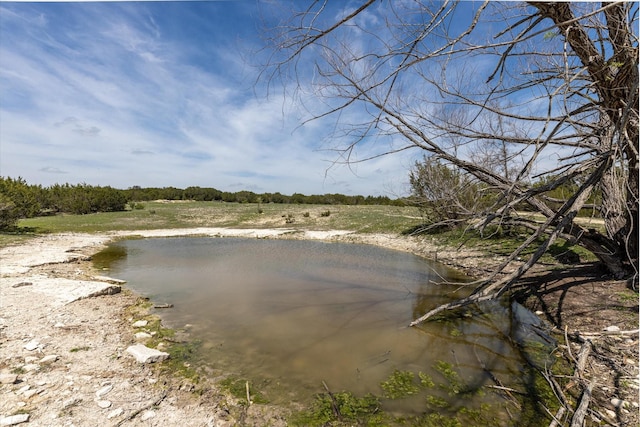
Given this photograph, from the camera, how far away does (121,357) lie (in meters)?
4.30

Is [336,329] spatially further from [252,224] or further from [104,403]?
[252,224]

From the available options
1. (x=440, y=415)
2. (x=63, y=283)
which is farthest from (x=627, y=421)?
(x=63, y=283)

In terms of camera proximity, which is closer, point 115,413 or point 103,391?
point 115,413

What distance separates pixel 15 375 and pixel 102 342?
1137 millimetres

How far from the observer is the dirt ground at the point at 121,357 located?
127 inches

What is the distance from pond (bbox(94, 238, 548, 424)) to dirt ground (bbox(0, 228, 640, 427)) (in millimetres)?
638

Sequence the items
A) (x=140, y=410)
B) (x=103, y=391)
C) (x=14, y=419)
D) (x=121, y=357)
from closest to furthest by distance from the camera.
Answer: (x=14, y=419), (x=140, y=410), (x=103, y=391), (x=121, y=357)

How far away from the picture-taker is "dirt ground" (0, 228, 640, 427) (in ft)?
10.5

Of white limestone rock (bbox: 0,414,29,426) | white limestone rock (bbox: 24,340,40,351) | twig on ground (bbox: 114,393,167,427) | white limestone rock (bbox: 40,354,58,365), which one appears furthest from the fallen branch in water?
white limestone rock (bbox: 24,340,40,351)

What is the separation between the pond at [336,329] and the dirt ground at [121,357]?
64 centimetres

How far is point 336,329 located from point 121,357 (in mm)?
3240

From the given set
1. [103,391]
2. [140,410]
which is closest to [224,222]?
[103,391]

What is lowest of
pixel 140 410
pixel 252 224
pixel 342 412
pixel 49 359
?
pixel 342 412

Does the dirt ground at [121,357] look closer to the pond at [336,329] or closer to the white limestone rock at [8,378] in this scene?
the white limestone rock at [8,378]
